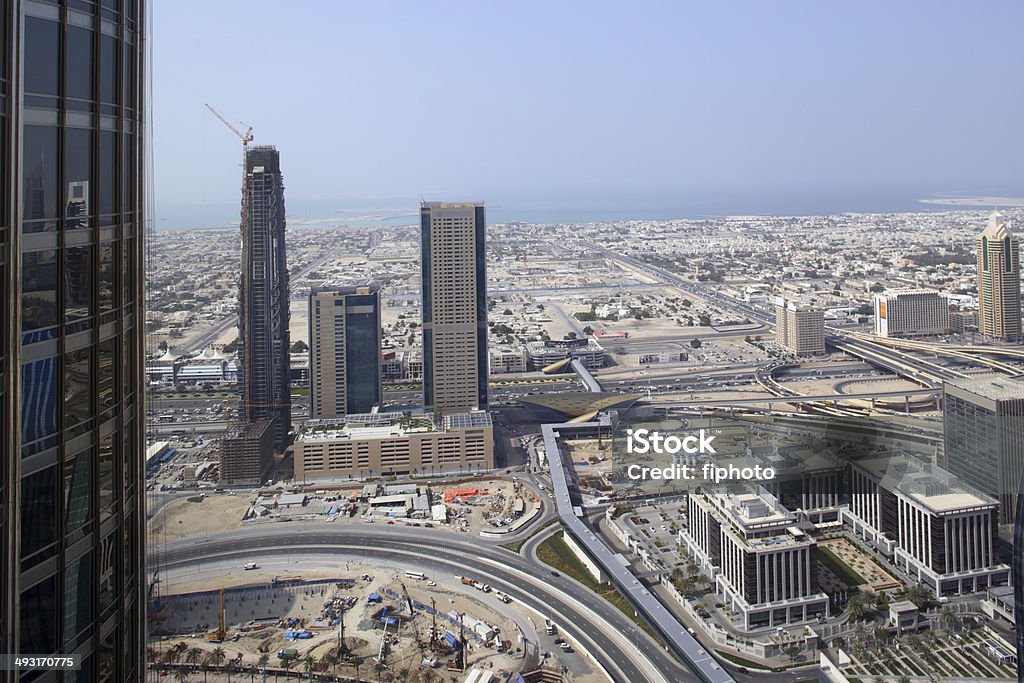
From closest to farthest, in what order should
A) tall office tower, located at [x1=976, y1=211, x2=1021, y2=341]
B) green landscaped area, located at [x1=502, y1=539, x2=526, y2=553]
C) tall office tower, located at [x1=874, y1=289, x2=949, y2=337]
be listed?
green landscaped area, located at [x1=502, y1=539, x2=526, y2=553] < tall office tower, located at [x1=976, y1=211, x2=1021, y2=341] < tall office tower, located at [x1=874, y1=289, x2=949, y2=337]

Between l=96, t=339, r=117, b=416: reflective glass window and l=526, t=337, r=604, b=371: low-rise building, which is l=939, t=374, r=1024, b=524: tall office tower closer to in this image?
l=96, t=339, r=117, b=416: reflective glass window

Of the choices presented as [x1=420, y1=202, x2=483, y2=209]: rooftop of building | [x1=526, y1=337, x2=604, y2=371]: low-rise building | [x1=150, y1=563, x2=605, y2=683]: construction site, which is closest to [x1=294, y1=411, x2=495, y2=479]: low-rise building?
[x1=150, y1=563, x2=605, y2=683]: construction site

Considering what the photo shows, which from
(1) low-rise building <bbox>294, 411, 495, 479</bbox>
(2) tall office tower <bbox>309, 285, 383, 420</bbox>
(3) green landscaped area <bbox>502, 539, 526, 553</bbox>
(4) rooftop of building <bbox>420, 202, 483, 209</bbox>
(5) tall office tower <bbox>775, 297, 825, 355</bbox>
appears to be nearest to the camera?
(3) green landscaped area <bbox>502, 539, 526, 553</bbox>

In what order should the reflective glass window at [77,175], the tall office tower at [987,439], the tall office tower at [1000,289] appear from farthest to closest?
the tall office tower at [1000,289] → the tall office tower at [987,439] → the reflective glass window at [77,175]

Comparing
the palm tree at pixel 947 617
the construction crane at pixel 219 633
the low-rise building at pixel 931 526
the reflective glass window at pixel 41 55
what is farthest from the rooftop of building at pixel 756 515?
the reflective glass window at pixel 41 55

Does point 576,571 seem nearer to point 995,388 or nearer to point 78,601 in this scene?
point 995,388

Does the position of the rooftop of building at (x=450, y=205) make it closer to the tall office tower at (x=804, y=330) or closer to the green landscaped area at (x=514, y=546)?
the green landscaped area at (x=514, y=546)

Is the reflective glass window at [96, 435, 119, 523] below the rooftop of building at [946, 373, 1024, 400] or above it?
above
